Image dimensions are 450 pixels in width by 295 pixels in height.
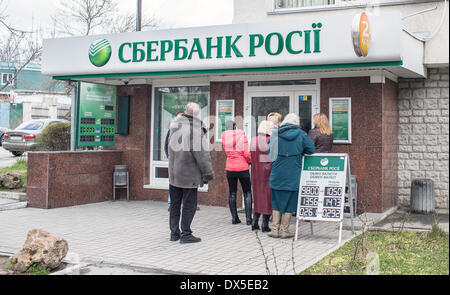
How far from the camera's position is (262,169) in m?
8.23

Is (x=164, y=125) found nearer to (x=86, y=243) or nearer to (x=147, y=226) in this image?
(x=147, y=226)

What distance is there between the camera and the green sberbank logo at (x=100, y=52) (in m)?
11.1

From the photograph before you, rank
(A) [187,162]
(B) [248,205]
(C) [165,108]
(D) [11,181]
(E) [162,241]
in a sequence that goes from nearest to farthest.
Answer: (A) [187,162], (E) [162,241], (B) [248,205], (D) [11,181], (C) [165,108]

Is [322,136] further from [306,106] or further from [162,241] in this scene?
[162,241]

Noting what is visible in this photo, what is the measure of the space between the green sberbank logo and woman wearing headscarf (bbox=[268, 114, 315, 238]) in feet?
15.8

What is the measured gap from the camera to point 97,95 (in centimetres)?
1218

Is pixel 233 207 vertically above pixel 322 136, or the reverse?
pixel 322 136

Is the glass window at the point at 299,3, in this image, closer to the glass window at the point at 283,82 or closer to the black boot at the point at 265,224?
the glass window at the point at 283,82

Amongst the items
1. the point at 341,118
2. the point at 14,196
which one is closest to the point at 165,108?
the point at 14,196

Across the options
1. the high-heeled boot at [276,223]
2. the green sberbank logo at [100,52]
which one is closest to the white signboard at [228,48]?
the green sberbank logo at [100,52]

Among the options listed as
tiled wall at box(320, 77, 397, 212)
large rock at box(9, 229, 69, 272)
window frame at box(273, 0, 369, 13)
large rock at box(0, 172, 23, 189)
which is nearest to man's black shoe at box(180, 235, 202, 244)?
large rock at box(9, 229, 69, 272)

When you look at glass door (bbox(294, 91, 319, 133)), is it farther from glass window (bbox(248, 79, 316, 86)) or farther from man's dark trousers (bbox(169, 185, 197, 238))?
man's dark trousers (bbox(169, 185, 197, 238))

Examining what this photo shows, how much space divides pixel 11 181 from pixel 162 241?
590 centimetres

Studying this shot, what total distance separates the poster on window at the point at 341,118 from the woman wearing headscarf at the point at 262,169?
253 centimetres
